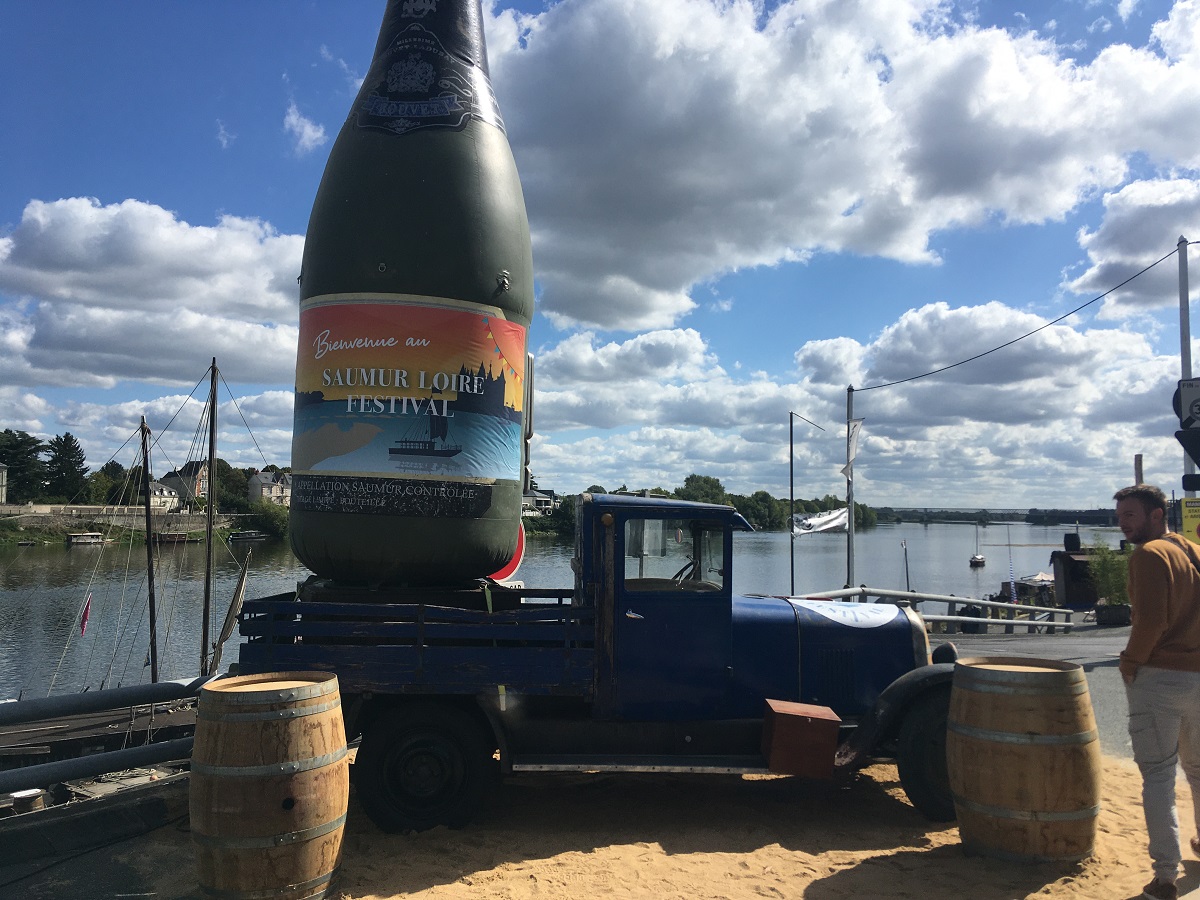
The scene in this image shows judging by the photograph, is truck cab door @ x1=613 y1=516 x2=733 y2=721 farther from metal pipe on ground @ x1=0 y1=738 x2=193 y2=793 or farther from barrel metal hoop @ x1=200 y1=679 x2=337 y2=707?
metal pipe on ground @ x1=0 y1=738 x2=193 y2=793

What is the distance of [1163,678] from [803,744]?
2.31 metres

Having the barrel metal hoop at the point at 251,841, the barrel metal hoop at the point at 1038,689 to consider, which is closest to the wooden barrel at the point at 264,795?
the barrel metal hoop at the point at 251,841

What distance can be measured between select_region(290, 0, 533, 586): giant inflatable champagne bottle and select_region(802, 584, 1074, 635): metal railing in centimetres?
642

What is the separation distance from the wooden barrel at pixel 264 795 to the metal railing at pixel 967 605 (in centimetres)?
826

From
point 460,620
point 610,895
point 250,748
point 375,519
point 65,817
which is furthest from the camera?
point 375,519

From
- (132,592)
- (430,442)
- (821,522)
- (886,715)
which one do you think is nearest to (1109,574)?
(821,522)

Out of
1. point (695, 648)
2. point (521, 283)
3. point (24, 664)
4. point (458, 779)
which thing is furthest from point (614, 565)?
point (24, 664)

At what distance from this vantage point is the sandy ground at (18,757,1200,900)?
4691 millimetres

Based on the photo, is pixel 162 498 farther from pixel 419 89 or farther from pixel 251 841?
pixel 251 841

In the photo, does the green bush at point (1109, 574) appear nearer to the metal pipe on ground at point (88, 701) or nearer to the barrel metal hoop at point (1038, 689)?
the barrel metal hoop at point (1038, 689)

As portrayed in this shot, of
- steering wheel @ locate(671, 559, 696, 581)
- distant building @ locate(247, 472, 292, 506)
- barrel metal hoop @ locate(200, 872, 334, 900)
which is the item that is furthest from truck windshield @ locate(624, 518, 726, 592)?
distant building @ locate(247, 472, 292, 506)

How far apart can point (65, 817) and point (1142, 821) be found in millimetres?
7316

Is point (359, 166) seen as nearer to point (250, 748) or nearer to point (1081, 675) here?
point (250, 748)

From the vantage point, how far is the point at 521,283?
287 inches
